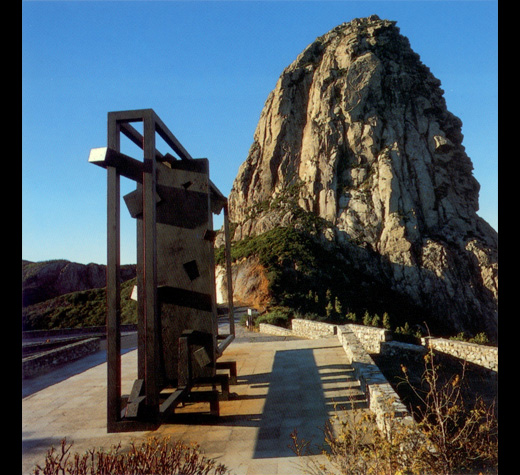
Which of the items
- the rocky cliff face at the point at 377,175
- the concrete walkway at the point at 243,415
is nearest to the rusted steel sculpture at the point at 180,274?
the concrete walkway at the point at 243,415

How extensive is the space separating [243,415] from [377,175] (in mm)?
41529

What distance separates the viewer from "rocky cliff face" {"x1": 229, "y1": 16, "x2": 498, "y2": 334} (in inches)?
1516

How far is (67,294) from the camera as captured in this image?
34906mm

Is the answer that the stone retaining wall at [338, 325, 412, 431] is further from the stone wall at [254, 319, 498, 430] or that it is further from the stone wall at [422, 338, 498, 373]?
the stone wall at [422, 338, 498, 373]

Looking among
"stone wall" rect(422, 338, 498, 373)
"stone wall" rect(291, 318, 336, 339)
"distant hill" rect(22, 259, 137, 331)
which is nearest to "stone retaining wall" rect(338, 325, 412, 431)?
"stone wall" rect(291, 318, 336, 339)

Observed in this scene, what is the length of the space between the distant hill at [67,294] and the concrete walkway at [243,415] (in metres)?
23.6

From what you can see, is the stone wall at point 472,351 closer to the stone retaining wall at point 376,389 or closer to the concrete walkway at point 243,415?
the stone retaining wall at point 376,389

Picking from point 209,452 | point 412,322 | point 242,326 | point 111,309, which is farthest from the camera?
point 412,322

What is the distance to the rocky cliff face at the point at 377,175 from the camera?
38500 mm

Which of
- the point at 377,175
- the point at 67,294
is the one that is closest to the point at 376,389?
the point at 67,294
